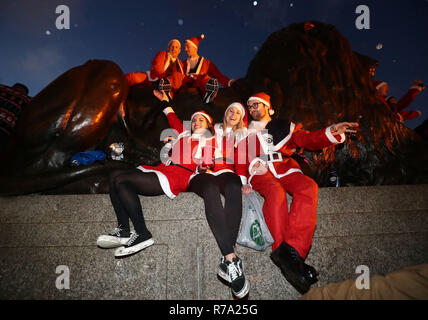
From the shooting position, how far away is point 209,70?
431 cm

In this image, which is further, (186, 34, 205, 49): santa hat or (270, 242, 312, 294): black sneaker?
(186, 34, 205, 49): santa hat

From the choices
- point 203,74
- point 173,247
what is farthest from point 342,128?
point 203,74

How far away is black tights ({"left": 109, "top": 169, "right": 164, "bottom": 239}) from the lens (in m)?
2.26

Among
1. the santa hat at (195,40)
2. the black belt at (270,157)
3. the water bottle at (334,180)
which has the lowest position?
the water bottle at (334,180)

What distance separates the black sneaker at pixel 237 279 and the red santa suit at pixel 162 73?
2.57m

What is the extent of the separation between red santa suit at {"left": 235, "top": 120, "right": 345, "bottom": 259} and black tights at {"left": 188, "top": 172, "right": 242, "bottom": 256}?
0.27 meters

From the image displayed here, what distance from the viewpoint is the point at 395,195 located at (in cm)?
270

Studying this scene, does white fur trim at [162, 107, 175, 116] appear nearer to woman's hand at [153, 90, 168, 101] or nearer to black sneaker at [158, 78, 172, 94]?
woman's hand at [153, 90, 168, 101]

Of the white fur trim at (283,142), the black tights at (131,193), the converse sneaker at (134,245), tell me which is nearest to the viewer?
the converse sneaker at (134,245)

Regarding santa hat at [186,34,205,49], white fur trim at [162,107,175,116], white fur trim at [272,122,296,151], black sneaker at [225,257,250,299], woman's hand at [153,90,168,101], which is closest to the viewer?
black sneaker at [225,257,250,299]

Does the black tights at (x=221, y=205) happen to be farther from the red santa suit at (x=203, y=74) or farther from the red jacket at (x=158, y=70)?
the red jacket at (x=158, y=70)

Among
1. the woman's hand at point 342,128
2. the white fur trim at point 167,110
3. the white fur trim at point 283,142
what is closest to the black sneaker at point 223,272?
the white fur trim at point 283,142

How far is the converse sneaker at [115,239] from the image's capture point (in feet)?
6.98

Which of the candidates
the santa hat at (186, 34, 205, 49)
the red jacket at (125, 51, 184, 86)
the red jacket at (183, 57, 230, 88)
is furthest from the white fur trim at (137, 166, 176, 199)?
the santa hat at (186, 34, 205, 49)
